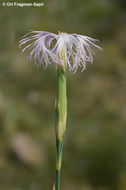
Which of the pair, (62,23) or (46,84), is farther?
(62,23)

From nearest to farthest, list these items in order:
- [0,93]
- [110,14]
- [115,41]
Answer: [0,93], [115,41], [110,14]

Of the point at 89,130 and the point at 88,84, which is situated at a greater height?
the point at 88,84

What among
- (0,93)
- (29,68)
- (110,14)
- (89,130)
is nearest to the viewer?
(89,130)

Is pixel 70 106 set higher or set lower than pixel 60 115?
lower

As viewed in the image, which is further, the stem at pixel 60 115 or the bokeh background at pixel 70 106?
the bokeh background at pixel 70 106

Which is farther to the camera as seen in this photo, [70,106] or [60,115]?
[70,106]

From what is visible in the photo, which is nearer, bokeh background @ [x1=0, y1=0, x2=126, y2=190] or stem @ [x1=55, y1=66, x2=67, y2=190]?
stem @ [x1=55, y1=66, x2=67, y2=190]

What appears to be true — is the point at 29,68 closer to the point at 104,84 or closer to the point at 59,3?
the point at 104,84

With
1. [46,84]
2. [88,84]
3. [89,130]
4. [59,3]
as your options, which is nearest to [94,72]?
[88,84]
